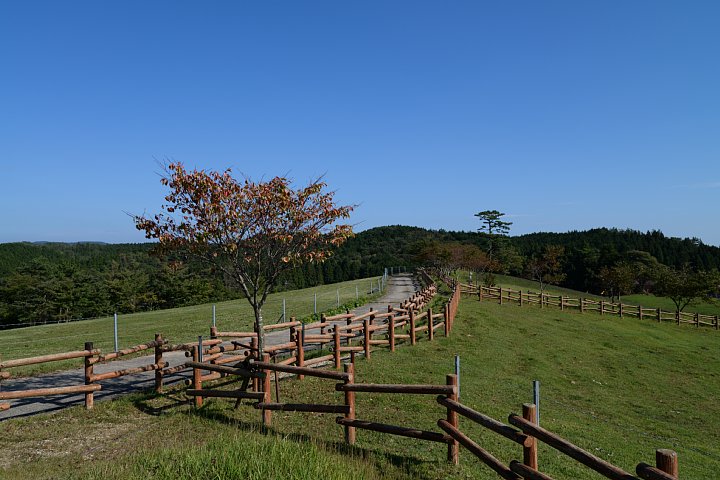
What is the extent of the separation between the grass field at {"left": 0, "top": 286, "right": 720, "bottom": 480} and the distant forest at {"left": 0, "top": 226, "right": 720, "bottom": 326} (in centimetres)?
3928

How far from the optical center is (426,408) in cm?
1036

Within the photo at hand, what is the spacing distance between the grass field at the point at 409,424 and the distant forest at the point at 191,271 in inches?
1547

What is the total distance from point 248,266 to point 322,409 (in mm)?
4303

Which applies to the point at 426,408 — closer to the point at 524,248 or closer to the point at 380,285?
the point at 380,285

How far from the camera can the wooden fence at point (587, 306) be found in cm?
3722

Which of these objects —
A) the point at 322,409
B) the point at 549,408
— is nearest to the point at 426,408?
the point at 322,409

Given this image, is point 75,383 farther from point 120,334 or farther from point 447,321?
point 447,321

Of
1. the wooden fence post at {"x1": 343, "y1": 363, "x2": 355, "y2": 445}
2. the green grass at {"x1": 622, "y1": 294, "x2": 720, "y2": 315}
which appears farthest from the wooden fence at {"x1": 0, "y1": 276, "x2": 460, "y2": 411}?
the green grass at {"x1": 622, "y1": 294, "x2": 720, "y2": 315}

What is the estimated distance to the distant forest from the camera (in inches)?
2729

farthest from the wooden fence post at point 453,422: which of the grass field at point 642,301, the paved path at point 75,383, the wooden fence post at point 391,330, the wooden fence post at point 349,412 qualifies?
the grass field at point 642,301

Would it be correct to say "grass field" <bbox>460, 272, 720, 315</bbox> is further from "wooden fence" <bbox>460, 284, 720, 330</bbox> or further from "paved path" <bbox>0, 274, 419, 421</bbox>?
"paved path" <bbox>0, 274, 419, 421</bbox>

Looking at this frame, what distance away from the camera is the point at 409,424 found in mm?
9391

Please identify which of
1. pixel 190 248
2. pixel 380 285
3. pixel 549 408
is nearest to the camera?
pixel 190 248

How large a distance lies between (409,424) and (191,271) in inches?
2741
